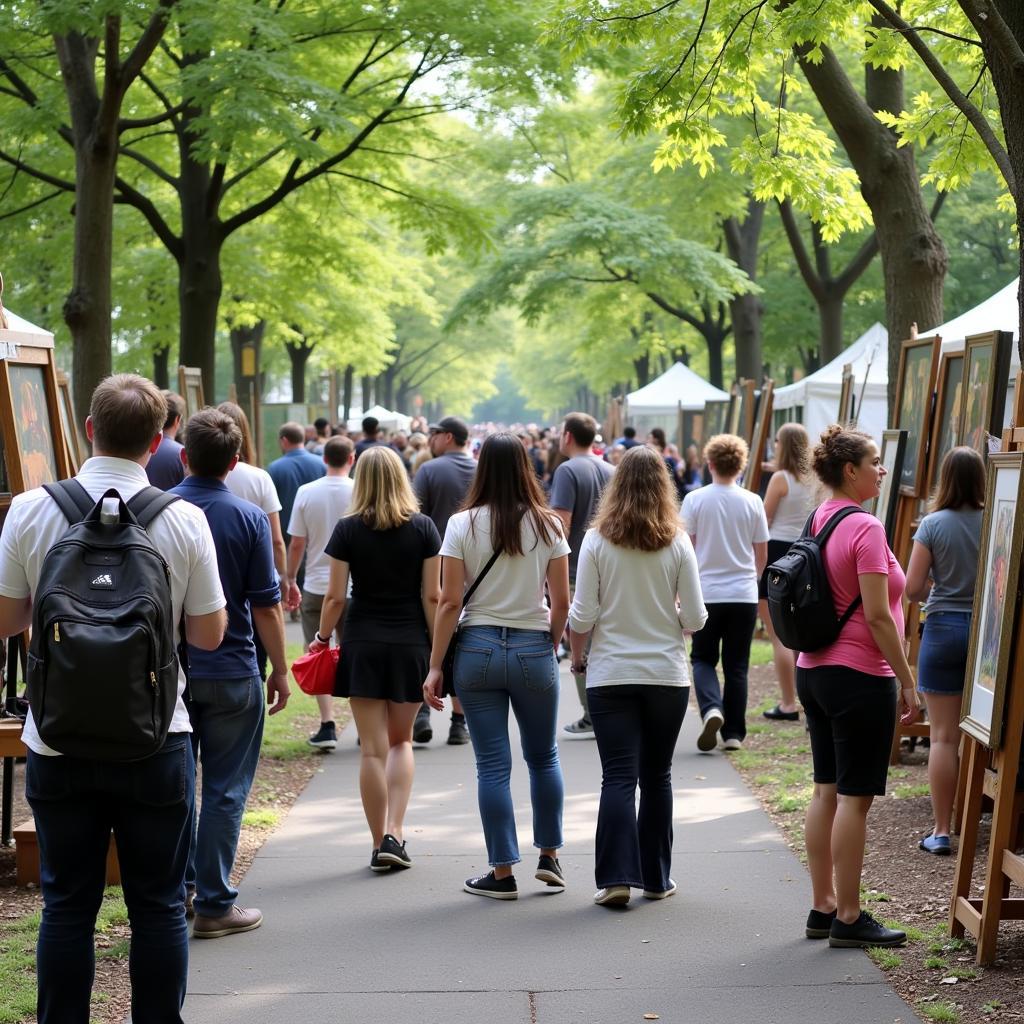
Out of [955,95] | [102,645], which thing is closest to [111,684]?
[102,645]

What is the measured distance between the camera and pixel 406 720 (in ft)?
22.9

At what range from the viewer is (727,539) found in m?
9.65

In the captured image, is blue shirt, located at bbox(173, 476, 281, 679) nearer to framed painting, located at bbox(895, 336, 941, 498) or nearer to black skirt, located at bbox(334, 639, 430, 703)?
black skirt, located at bbox(334, 639, 430, 703)

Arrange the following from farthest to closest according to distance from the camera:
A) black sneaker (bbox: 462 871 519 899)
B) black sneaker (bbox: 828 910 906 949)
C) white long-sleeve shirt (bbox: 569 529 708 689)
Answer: black sneaker (bbox: 462 871 519 899), white long-sleeve shirt (bbox: 569 529 708 689), black sneaker (bbox: 828 910 906 949)

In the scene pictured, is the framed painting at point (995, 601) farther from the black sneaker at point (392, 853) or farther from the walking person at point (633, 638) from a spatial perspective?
the black sneaker at point (392, 853)

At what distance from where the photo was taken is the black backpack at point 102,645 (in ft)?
11.8

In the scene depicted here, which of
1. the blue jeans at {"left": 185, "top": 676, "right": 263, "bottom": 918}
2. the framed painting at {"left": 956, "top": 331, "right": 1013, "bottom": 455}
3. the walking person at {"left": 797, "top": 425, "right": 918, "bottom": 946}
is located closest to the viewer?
the walking person at {"left": 797, "top": 425, "right": 918, "bottom": 946}

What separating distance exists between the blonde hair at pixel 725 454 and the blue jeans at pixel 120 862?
6.25 meters

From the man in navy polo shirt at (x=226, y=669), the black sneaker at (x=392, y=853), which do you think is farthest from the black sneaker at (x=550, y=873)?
the man in navy polo shirt at (x=226, y=669)

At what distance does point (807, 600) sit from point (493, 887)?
2.06 meters

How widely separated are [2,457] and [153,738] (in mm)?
3562

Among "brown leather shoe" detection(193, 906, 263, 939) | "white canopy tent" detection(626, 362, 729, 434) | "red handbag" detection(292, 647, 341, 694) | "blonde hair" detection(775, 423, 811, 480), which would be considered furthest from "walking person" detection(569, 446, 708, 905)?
"white canopy tent" detection(626, 362, 729, 434)

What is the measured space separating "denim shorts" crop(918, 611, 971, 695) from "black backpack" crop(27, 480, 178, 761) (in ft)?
14.2

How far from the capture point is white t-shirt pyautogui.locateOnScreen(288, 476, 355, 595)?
32.9 ft
